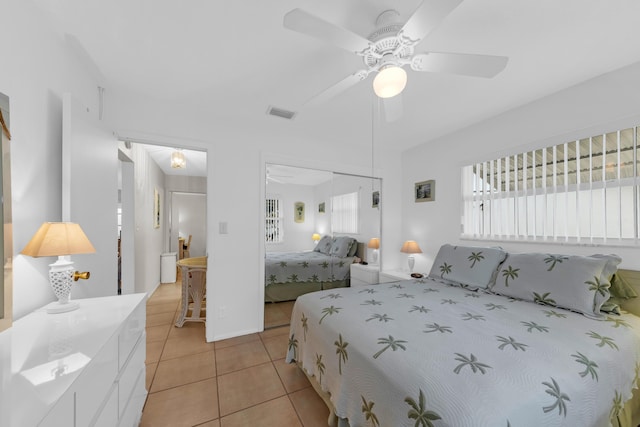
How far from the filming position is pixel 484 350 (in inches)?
43.1

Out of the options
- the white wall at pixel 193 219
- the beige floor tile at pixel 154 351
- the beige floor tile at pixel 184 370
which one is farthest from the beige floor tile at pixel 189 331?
the white wall at pixel 193 219

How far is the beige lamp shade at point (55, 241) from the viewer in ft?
3.62

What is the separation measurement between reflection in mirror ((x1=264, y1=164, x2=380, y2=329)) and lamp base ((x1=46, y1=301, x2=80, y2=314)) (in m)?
1.82

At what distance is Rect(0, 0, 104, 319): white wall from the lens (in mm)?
1098

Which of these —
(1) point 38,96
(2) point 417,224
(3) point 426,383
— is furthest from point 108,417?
(2) point 417,224

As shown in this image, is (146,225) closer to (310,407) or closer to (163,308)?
(163,308)

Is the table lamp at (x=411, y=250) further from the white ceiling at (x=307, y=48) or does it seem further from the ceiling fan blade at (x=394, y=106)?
the ceiling fan blade at (x=394, y=106)

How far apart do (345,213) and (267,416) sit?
2405mm

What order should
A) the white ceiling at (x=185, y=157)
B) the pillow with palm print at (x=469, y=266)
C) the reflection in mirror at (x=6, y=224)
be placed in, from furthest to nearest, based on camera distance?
1. the white ceiling at (x=185, y=157)
2. the pillow with palm print at (x=469, y=266)
3. the reflection in mirror at (x=6, y=224)

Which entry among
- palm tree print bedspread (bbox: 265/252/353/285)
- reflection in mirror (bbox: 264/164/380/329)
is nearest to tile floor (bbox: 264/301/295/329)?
reflection in mirror (bbox: 264/164/380/329)

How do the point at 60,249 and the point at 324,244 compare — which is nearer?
the point at 60,249

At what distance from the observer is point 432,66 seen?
4.44 ft

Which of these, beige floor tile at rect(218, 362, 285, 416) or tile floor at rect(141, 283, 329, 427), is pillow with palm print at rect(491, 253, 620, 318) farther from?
beige floor tile at rect(218, 362, 285, 416)

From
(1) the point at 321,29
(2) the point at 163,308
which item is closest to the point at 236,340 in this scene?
(2) the point at 163,308
